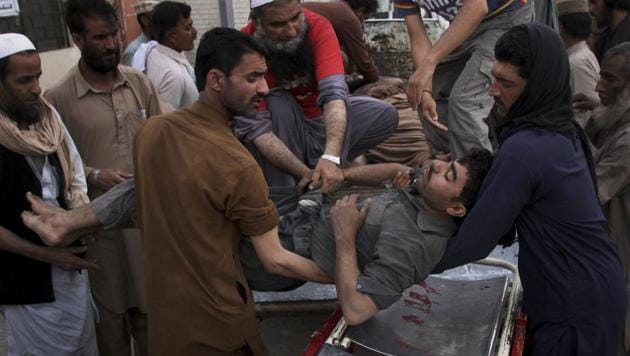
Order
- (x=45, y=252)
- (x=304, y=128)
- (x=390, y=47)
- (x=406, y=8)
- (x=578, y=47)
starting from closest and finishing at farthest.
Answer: (x=45, y=252)
(x=304, y=128)
(x=406, y=8)
(x=578, y=47)
(x=390, y=47)

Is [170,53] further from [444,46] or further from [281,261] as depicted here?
[281,261]

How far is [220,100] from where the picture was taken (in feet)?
7.70

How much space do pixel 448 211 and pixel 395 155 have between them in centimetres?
206

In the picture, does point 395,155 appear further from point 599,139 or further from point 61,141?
point 61,141

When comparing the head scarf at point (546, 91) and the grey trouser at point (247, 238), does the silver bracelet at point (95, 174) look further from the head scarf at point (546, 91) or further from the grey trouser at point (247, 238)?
the head scarf at point (546, 91)

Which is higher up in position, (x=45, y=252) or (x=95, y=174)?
(x=95, y=174)

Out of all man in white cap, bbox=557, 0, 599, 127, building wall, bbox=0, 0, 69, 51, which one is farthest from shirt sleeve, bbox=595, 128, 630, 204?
building wall, bbox=0, 0, 69, 51

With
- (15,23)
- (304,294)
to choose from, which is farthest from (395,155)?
(15,23)

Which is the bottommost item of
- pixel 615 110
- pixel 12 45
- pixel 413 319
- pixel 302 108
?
pixel 413 319

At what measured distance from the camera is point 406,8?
3.84 metres

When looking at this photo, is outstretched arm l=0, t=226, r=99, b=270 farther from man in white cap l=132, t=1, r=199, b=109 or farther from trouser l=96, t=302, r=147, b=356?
man in white cap l=132, t=1, r=199, b=109

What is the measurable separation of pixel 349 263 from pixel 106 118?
1.49 meters

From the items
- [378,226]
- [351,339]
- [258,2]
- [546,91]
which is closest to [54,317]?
[351,339]

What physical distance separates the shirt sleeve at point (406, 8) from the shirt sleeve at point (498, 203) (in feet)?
6.06
